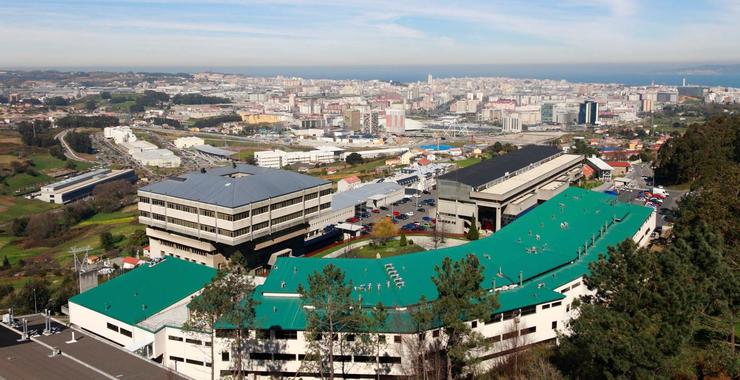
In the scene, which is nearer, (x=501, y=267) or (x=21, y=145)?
(x=501, y=267)

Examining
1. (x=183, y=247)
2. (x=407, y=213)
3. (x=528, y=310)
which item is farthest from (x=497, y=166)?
(x=528, y=310)

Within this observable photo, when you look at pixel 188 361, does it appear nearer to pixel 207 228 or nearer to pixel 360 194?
pixel 207 228

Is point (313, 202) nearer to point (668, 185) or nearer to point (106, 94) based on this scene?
point (668, 185)

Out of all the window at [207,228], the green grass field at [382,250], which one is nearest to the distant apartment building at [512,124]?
the green grass field at [382,250]

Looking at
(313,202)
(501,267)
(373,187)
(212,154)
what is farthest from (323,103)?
(501,267)

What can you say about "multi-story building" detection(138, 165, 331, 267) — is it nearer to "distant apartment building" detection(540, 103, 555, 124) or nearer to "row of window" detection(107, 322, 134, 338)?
"row of window" detection(107, 322, 134, 338)

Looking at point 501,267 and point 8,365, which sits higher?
point 501,267

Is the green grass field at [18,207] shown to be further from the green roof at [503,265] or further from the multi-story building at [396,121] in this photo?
the multi-story building at [396,121]
